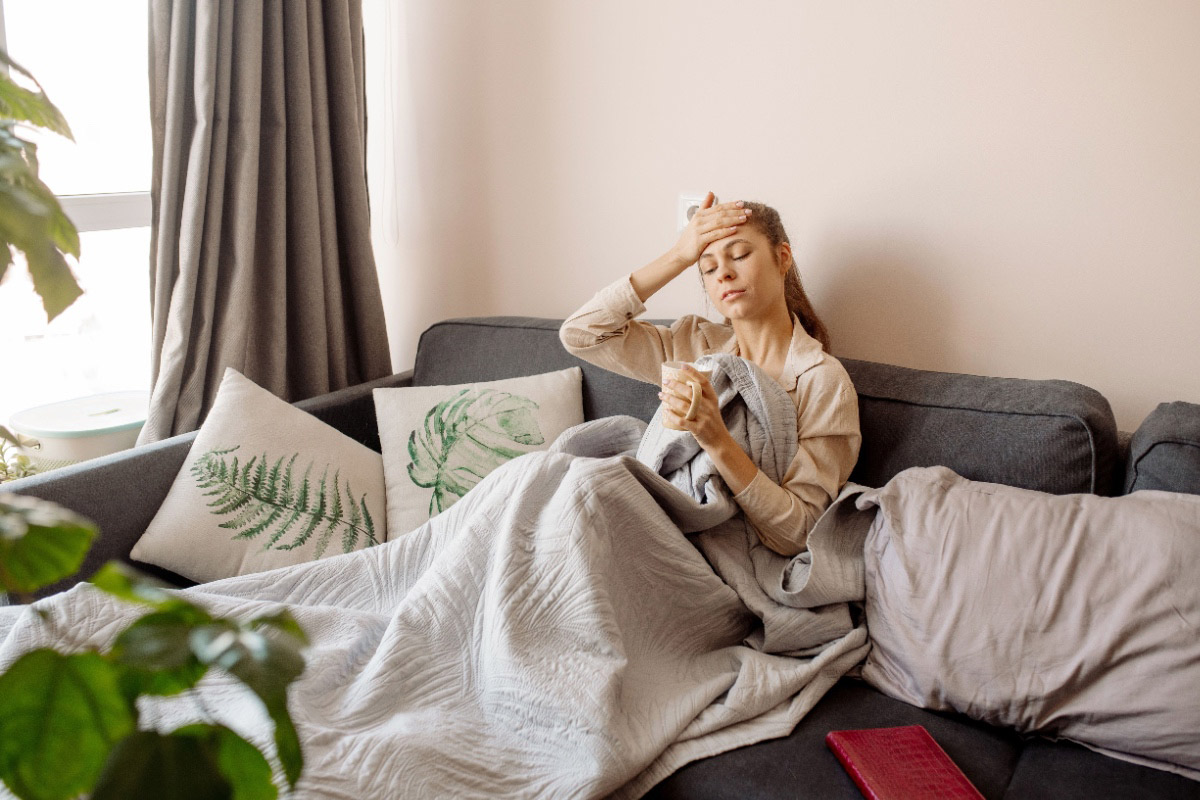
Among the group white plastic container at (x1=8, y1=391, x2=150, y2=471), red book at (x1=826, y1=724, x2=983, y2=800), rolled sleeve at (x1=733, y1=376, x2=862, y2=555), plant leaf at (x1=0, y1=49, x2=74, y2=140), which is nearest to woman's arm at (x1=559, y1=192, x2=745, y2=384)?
rolled sleeve at (x1=733, y1=376, x2=862, y2=555)

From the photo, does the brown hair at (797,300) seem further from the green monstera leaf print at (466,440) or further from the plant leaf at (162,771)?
the plant leaf at (162,771)

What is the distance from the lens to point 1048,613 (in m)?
1.24

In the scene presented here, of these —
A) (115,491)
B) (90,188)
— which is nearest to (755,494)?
(115,491)

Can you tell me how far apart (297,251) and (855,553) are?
4.91ft

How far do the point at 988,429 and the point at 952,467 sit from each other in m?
0.08

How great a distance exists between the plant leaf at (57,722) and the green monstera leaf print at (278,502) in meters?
1.46

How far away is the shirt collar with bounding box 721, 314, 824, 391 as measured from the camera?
166cm

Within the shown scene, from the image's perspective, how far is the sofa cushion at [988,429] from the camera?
1.43 m

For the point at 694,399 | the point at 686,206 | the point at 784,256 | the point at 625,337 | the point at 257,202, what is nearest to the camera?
the point at 694,399

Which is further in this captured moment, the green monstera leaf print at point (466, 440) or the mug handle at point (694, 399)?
the green monstera leaf print at point (466, 440)

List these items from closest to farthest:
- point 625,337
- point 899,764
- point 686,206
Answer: point 899,764 → point 625,337 → point 686,206

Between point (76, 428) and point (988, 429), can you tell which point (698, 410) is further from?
point (76, 428)

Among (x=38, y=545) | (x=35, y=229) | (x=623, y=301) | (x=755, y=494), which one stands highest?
(x=35, y=229)

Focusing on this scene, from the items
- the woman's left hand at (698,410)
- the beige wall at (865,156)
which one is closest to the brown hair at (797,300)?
the beige wall at (865,156)
